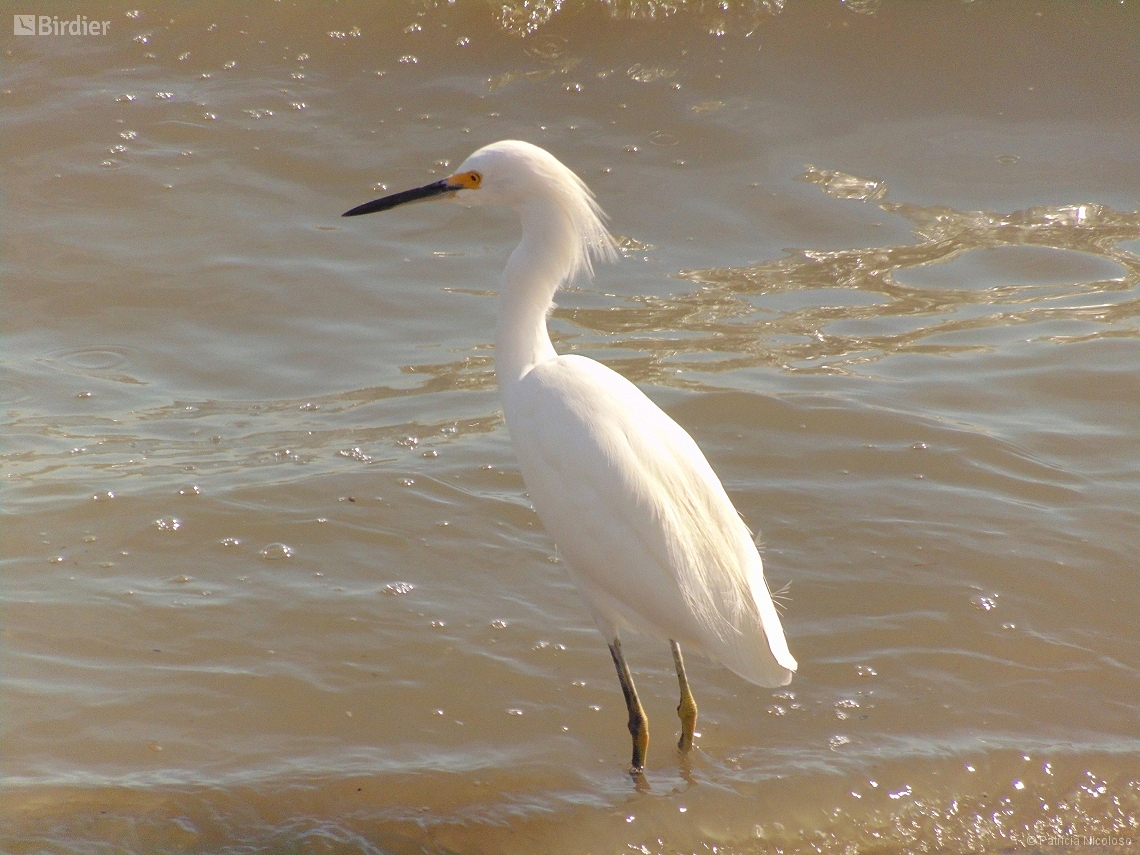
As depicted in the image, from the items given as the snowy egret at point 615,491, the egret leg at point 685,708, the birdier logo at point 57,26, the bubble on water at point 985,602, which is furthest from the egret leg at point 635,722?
the birdier logo at point 57,26

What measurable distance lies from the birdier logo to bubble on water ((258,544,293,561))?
18.8ft

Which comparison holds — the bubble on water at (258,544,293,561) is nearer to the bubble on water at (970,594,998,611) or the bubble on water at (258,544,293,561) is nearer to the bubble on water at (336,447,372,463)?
the bubble on water at (336,447,372,463)

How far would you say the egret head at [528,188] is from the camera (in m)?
3.96

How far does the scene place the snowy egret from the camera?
143 inches

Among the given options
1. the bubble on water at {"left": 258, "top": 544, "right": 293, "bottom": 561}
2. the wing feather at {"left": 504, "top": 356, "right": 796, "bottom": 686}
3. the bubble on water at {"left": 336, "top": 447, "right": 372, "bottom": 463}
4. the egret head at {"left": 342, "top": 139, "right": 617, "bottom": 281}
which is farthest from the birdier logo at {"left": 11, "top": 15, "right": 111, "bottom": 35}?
the wing feather at {"left": 504, "top": 356, "right": 796, "bottom": 686}

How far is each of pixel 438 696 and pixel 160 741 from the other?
0.88m

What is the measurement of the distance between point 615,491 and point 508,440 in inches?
75.8

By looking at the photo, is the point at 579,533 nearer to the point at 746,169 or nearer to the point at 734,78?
the point at 746,169

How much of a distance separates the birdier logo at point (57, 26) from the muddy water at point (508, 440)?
0.42 ft

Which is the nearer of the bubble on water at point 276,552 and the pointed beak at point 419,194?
the pointed beak at point 419,194

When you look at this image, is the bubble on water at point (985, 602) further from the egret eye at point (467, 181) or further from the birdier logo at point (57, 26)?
the birdier logo at point (57, 26)

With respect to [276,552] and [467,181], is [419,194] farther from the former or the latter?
[276,552]

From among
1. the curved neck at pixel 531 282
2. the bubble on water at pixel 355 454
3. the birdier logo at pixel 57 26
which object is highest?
the birdier logo at pixel 57 26

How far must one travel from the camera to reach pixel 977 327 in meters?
6.74
